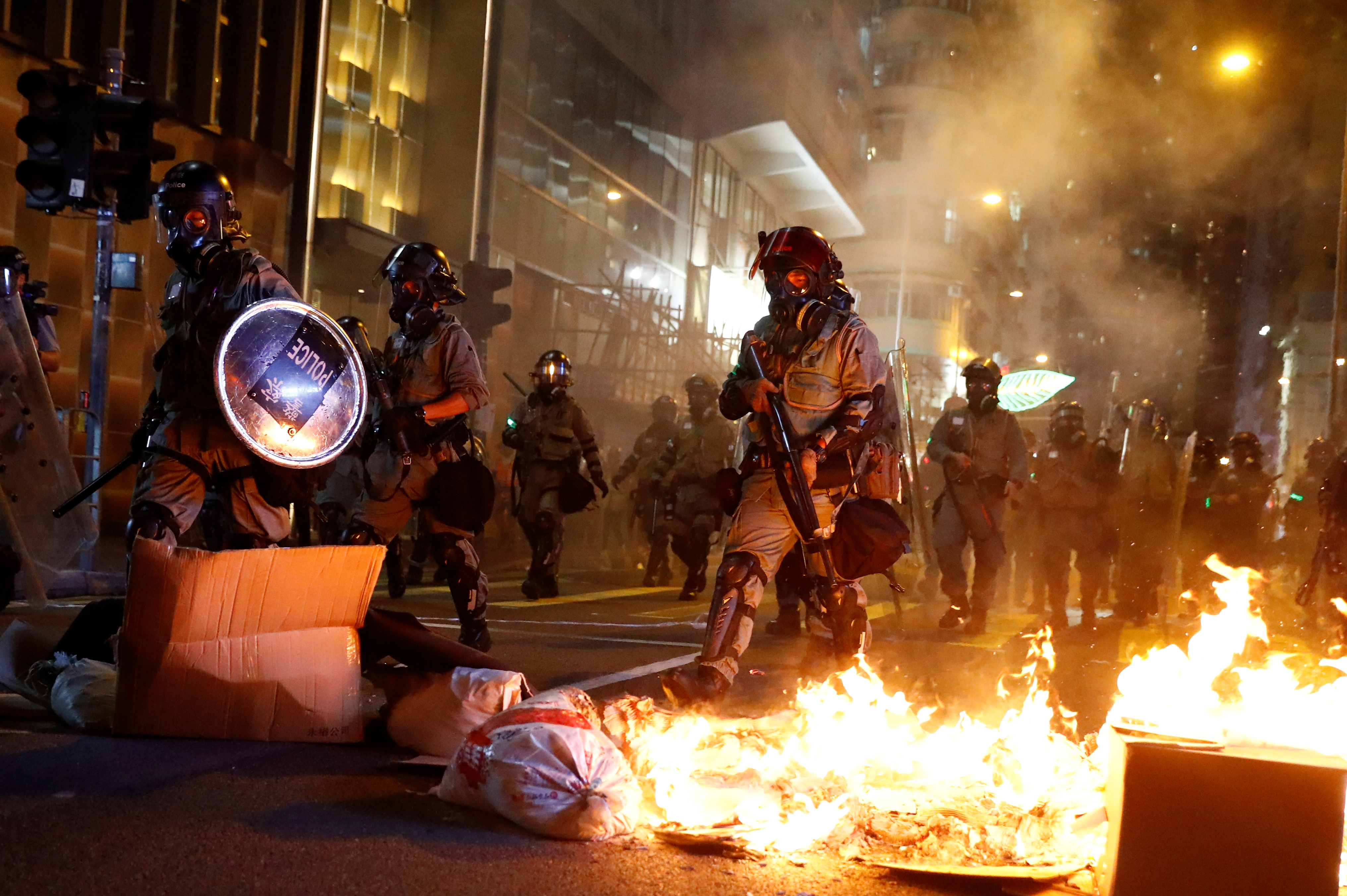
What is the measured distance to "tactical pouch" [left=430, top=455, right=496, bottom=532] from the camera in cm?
566

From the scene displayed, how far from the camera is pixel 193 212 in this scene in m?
4.74

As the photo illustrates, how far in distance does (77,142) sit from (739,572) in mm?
5361

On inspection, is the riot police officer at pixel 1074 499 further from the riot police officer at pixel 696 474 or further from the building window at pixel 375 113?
the building window at pixel 375 113

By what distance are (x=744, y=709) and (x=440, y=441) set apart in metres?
1.81

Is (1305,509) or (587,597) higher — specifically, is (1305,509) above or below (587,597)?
above

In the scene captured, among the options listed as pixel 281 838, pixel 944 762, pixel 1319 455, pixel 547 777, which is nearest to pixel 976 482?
pixel 944 762

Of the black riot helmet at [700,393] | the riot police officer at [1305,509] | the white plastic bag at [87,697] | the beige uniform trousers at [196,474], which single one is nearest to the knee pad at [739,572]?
the beige uniform trousers at [196,474]

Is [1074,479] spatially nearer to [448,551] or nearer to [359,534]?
[448,551]

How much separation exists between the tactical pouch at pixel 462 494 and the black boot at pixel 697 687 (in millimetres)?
1315

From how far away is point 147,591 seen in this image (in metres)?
3.88

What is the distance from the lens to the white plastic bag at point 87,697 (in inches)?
159

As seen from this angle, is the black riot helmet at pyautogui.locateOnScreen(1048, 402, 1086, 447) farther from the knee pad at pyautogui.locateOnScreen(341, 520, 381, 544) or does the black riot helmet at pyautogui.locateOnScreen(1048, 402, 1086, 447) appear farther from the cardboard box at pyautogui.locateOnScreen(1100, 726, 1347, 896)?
the cardboard box at pyautogui.locateOnScreen(1100, 726, 1347, 896)

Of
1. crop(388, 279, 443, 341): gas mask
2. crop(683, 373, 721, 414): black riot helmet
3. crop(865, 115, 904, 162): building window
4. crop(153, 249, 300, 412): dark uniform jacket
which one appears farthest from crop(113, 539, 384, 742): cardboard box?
crop(865, 115, 904, 162): building window

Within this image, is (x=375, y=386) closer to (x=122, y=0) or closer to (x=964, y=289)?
(x=122, y=0)
